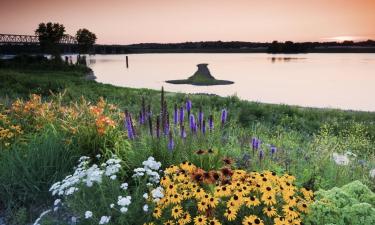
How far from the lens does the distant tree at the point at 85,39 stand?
127 metres

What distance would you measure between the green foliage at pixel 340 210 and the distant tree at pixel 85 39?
420 ft

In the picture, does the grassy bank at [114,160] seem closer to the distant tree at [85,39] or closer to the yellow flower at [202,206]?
the yellow flower at [202,206]

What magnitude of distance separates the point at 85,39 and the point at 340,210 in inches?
5051

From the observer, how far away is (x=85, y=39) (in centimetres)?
12669

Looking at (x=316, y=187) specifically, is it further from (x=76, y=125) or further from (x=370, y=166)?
(x=76, y=125)

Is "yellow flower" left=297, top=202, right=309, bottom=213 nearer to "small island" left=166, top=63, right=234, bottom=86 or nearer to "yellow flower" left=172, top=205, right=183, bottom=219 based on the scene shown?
"yellow flower" left=172, top=205, right=183, bottom=219

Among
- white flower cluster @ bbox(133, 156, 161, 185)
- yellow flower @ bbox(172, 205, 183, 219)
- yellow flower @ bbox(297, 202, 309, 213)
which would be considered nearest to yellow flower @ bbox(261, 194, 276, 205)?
yellow flower @ bbox(297, 202, 309, 213)

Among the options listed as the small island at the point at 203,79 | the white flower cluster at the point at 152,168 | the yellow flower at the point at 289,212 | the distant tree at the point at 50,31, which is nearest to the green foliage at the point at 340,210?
the yellow flower at the point at 289,212

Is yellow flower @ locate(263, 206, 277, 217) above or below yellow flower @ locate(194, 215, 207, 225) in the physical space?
above

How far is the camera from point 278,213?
454cm

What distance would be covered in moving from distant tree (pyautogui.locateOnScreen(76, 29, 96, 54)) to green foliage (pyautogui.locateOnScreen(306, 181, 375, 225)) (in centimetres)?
12794

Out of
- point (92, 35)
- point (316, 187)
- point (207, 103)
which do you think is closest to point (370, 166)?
point (316, 187)

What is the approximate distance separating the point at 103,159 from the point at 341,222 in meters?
3.96

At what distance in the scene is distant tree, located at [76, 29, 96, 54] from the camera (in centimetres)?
12700
